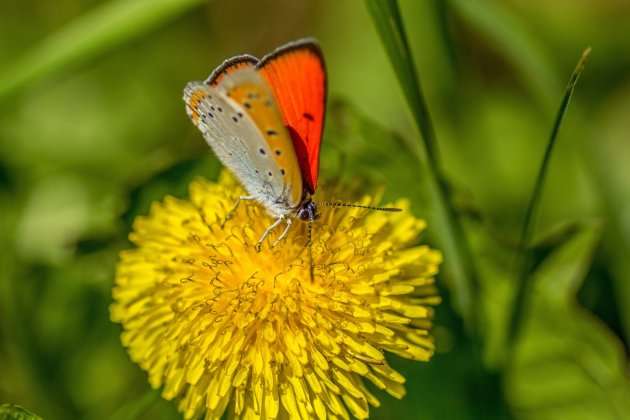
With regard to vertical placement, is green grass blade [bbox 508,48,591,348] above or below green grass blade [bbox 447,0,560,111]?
below

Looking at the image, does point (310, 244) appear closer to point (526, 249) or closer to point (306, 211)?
point (306, 211)

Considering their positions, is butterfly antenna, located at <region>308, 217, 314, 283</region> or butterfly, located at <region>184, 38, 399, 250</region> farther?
butterfly antenna, located at <region>308, 217, 314, 283</region>

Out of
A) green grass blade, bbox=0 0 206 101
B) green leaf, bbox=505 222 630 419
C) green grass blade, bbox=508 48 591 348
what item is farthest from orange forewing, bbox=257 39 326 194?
green leaf, bbox=505 222 630 419

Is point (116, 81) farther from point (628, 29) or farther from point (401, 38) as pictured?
point (628, 29)

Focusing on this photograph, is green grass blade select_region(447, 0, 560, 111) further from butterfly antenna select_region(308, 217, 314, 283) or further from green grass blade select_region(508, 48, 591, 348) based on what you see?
butterfly antenna select_region(308, 217, 314, 283)

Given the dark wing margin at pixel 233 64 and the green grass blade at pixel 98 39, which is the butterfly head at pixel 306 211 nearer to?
the dark wing margin at pixel 233 64

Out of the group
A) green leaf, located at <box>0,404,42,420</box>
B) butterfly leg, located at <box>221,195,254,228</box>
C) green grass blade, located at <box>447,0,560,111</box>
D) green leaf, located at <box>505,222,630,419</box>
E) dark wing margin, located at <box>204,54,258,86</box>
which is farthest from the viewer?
green grass blade, located at <box>447,0,560,111</box>

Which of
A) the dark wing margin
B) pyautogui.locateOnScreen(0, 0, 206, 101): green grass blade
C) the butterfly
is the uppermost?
pyautogui.locateOnScreen(0, 0, 206, 101): green grass blade
